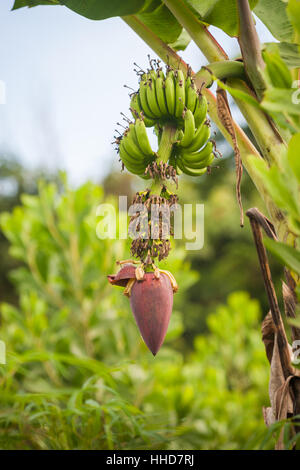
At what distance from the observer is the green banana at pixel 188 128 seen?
39 centimetres

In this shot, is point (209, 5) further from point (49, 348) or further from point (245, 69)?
point (49, 348)

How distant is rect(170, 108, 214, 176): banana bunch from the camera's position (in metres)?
0.40

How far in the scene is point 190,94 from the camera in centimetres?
42

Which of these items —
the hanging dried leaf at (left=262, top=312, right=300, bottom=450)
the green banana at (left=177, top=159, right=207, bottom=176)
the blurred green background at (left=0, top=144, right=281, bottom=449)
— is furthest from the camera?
the blurred green background at (left=0, top=144, right=281, bottom=449)

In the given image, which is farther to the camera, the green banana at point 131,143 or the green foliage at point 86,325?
the green foliage at point 86,325

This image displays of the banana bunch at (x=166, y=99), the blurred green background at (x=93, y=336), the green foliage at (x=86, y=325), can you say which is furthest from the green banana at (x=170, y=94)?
the green foliage at (x=86, y=325)

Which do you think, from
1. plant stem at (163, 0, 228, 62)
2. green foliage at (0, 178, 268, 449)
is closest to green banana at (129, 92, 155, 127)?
plant stem at (163, 0, 228, 62)

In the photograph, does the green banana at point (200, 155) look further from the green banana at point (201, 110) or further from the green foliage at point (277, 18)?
the green foliage at point (277, 18)

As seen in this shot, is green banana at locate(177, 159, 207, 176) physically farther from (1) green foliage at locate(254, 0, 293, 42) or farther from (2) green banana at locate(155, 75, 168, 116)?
(1) green foliage at locate(254, 0, 293, 42)

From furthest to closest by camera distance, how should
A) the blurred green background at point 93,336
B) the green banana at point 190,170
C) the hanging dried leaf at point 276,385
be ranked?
the blurred green background at point 93,336 → the green banana at point 190,170 → the hanging dried leaf at point 276,385

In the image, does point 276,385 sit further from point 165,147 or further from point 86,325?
point 86,325

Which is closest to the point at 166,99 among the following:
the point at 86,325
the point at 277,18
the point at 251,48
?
the point at 251,48

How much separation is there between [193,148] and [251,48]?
0.12 m
